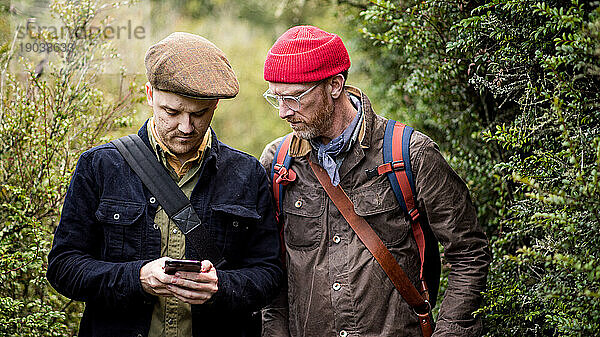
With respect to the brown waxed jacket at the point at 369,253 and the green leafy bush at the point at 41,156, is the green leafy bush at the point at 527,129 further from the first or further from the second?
the green leafy bush at the point at 41,156

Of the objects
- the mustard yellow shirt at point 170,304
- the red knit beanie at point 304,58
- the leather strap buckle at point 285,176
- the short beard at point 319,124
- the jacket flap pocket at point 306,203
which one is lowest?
the mustard yellow shirt at point 170,304

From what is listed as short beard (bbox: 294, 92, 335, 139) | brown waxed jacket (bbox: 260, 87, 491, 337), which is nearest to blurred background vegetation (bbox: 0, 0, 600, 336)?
brown waxed jacket (bbox: 260, 87, 491, 337)

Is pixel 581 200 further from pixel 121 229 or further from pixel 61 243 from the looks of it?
pixel 61 243

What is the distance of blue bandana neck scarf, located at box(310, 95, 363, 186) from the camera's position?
3.30m

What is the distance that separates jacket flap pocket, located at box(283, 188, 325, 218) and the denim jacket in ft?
0.77

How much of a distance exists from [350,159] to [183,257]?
95 cm

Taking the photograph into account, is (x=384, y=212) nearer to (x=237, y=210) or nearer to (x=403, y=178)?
(x=403, y=178)

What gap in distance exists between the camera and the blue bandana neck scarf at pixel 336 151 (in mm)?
3297

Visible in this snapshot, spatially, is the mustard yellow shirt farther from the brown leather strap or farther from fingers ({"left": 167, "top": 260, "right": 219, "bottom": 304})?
the brown leather strap

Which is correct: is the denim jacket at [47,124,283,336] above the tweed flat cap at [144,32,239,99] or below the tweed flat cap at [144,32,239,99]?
below

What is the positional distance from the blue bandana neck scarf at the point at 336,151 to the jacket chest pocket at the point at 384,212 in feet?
0.58

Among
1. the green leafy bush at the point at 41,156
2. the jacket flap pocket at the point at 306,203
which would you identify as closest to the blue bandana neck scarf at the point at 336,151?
the jacket flap pocket at the point at 306,203

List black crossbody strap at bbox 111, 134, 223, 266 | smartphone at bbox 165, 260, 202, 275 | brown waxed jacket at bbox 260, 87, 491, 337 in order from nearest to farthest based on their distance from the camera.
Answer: smartphone at bbox 165, 260, 202, 275, black crossbody strap at bbox 111, 134, 223, 266, brown waxed jacket at bbox 260, 87, 491, 337

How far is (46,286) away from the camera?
3.97m
